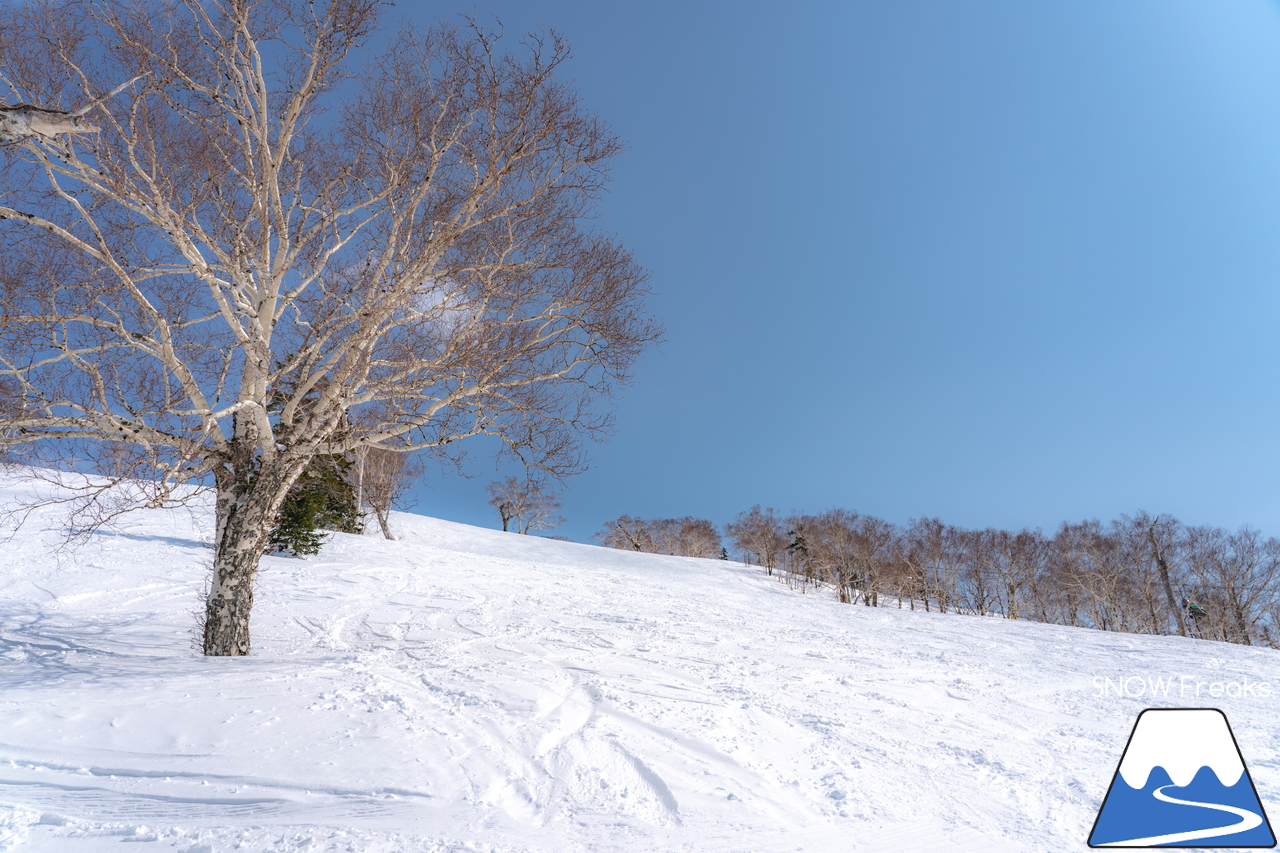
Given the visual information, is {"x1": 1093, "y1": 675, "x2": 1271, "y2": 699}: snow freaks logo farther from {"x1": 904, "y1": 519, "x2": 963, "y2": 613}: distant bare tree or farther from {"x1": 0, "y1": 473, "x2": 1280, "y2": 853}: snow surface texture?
{"x1": 904, "y1": 519, "x2": 963, "y2": 613}: distant bare tree

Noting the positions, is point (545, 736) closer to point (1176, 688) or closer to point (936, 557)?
point (1176, 688)

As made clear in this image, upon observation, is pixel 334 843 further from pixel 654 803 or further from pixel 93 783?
pixel 93 783

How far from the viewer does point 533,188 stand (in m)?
6.75

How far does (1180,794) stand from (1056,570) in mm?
42626

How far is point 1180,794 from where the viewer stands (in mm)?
2439

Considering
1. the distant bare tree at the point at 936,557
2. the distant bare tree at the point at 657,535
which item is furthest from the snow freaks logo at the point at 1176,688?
the distant bare tree at the point at 657,535

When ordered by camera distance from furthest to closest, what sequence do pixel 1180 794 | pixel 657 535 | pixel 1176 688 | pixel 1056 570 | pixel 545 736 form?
pixel 657 535, pixel 1056 570, pixel 1176 688, pixel 545 736, pixel 1180 794

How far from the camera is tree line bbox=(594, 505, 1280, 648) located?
28.2 meters

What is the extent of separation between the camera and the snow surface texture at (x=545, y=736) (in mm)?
2367

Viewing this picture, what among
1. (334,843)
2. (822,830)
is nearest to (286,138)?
(334,843)

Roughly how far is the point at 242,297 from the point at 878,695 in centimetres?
746

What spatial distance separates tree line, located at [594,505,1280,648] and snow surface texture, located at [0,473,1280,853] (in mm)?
19854

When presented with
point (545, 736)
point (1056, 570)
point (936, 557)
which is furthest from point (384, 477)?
point (1056, 570)

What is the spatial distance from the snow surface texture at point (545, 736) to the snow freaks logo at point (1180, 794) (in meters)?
0.20
